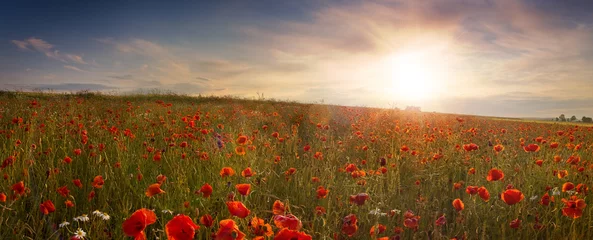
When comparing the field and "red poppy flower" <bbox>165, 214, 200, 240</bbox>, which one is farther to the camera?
the field

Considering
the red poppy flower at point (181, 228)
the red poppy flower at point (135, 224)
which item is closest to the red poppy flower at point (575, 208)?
the red poppy flower at point (181, 228)

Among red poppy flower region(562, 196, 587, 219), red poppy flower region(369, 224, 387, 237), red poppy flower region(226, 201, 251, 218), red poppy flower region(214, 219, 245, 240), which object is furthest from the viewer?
red poppy flower region(562, 196, 587, 219)

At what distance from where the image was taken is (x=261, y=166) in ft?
13.8

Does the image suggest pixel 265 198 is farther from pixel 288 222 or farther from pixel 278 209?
pixel 288 222

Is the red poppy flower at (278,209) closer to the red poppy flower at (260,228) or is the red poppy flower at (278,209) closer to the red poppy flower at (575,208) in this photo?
the red poppy flower at (260,228)

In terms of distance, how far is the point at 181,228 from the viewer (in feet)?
4.10

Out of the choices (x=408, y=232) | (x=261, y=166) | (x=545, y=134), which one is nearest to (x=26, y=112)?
(x=261, y=166)

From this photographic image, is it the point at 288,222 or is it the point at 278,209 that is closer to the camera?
the point at 288,222

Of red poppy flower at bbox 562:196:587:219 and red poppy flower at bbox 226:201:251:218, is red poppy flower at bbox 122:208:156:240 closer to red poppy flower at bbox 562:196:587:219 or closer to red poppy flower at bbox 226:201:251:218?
red poppy flower at bbox 226:201:251:218

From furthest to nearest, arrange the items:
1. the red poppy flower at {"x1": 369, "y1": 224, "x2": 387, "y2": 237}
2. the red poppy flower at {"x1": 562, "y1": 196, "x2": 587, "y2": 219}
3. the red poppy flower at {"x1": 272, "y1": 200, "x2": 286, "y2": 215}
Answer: the red poppy flower at {"x1": 562, "y1": 196, "x2": 587, "y2": 219} < the red poppy flower at {"x1": 272, "y1": 200, "x2": 286, "y2": 215} < the red poppy flower at {"x1": 369, "y1": 224, "x2": 387, "y2": 237}

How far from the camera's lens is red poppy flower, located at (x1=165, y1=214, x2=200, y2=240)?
4.06 feet

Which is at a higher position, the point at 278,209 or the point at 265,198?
the point at 278,209

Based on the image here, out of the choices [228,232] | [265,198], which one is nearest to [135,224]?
[228,232]

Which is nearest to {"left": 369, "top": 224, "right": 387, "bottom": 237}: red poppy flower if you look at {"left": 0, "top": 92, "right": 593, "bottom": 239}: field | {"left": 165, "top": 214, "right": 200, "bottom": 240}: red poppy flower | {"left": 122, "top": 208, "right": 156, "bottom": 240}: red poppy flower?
{"left": 0, "top": 92, "right": 593, "bottom": 239}: field
